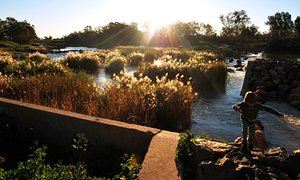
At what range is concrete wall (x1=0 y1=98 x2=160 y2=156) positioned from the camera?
668 centimetres

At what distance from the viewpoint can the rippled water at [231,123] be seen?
34.6ft

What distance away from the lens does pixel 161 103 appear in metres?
10.1

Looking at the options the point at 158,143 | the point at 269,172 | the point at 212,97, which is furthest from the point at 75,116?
the point at 212,97

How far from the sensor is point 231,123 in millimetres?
12086

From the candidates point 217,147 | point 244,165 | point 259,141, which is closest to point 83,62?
point 259,141

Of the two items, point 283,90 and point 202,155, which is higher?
point 202,155

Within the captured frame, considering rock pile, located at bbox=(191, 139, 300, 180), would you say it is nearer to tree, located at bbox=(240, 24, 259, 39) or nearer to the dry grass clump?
the dry grass clump

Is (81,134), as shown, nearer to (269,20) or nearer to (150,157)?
(150,157)

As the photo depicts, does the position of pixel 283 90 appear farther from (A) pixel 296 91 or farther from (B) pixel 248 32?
(B) pixel 248 32

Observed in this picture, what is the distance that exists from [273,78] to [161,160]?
16.2 meters

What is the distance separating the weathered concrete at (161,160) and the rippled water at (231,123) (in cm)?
427

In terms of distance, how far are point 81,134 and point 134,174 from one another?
2055 mm

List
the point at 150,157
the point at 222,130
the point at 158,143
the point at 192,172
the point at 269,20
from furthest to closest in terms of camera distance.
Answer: the point at 269,20 < the point at 222,130 < the point at 158,143 < the point at 150,157 < the point at 192,172

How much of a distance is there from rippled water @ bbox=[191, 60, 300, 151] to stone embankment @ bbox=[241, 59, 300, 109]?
2.12 metres
